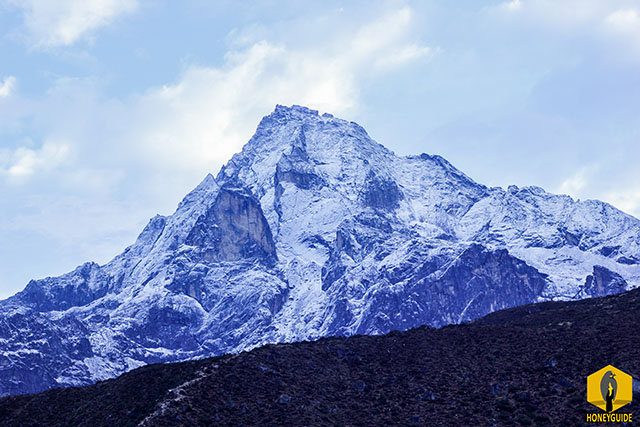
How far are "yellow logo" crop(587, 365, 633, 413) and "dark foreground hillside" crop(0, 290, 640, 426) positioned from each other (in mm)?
780

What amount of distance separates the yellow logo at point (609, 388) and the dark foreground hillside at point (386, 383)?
30.7 inches

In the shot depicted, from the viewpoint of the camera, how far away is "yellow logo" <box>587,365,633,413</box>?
65.1m

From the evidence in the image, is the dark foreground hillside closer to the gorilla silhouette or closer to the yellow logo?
the yellow logo

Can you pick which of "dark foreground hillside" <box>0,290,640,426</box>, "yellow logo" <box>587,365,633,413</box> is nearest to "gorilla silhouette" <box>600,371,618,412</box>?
"yellow logo" <box>587,365,633,413</box>

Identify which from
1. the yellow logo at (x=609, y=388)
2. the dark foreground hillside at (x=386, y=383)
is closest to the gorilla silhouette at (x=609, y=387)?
the yellow logo at (x=609, y=388)

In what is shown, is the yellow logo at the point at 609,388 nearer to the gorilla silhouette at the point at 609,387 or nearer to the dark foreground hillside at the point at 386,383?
the gorilla silhouette at the point at 609,387

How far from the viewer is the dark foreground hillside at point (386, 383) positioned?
6644 cm

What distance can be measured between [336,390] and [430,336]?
619 inches

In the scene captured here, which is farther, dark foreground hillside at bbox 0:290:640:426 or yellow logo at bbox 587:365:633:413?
dark foreground hillside at bbox 0:290:640:426

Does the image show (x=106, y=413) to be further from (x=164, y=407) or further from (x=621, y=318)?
(x=621, y=318)

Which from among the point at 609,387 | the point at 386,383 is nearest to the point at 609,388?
the point at 609,387

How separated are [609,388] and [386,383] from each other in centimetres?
1868

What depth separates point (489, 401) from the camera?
2712 inches

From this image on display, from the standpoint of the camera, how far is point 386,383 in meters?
75.1
